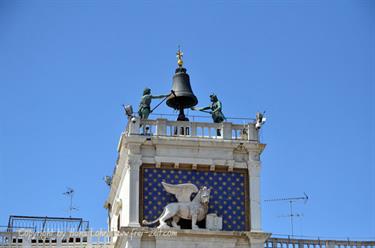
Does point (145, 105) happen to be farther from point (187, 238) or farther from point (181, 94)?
point (187, 238)

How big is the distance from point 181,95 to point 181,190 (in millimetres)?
5145

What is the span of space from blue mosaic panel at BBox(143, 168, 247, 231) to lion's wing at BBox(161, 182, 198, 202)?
0.63ft

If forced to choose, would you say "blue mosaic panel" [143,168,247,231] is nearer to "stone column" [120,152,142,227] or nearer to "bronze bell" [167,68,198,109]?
"stone column" [120,152,142,227]

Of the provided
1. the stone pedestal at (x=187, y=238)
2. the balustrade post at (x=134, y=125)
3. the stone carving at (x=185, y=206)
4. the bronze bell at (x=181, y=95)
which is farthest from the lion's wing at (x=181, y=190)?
the bronze bell at (x=181, y=95)

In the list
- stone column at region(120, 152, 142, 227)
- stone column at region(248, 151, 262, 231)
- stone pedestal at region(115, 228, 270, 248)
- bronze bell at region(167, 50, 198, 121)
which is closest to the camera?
stone pedestal at region(115, 228, 270, 248)

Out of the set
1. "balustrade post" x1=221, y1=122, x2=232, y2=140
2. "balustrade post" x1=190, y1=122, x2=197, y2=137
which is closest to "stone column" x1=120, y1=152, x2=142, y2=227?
"balustrade post" x1=190, y1=122, x2=197, y2=137

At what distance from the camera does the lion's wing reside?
138 feet

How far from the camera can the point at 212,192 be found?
4256 centimetres

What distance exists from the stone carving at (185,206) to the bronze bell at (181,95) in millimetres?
4522

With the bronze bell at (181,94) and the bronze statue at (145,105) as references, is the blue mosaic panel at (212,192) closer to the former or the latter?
the bronze statue at (145,105)

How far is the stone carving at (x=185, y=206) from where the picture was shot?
1635 inches

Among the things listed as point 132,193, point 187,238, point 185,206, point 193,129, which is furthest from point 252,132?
point 132,193

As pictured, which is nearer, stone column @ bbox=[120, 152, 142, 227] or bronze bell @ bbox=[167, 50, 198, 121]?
stone column @ bbox=[120, 152, 142, 227]

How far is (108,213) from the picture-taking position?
51.9m
